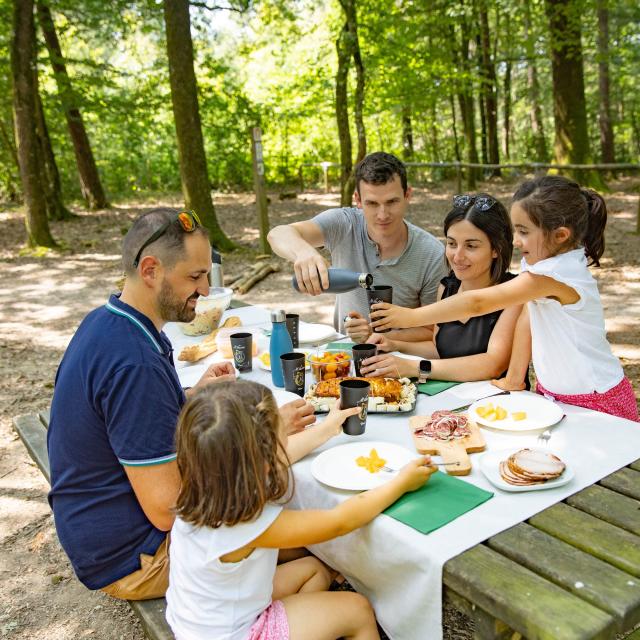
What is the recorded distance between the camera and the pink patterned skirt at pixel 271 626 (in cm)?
157

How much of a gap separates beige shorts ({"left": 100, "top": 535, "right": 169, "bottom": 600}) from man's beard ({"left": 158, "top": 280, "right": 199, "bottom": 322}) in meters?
0.71

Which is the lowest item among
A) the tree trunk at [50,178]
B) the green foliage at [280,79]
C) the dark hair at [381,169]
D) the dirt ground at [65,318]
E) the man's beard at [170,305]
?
the dirt ground at [65,318]

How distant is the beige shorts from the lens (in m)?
1.87

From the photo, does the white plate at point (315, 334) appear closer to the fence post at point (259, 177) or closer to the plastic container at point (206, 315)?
the plastic container at point (206, 315)

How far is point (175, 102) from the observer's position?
8.66m

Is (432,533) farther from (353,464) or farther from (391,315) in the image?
(391,315)

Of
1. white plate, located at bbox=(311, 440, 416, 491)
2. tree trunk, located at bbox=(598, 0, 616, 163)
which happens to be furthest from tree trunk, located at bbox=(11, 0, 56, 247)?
tree trunk, located at bbox=(598, 0, 616, 163)

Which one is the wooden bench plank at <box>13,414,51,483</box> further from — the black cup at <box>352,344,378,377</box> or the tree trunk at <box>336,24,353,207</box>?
the tree trunk at <box>336,24,353,207</box>

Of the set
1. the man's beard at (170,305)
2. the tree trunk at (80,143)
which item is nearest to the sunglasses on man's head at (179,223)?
the man's beard at (170,305)

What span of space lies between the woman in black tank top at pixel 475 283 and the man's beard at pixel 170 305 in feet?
3.01

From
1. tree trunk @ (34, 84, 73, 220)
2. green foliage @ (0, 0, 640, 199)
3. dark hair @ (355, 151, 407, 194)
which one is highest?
green foliage @ (0, 0, 640, 199)

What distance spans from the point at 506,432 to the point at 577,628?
855mm

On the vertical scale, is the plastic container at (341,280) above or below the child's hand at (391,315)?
above

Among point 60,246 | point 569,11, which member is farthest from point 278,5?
point 60,246
